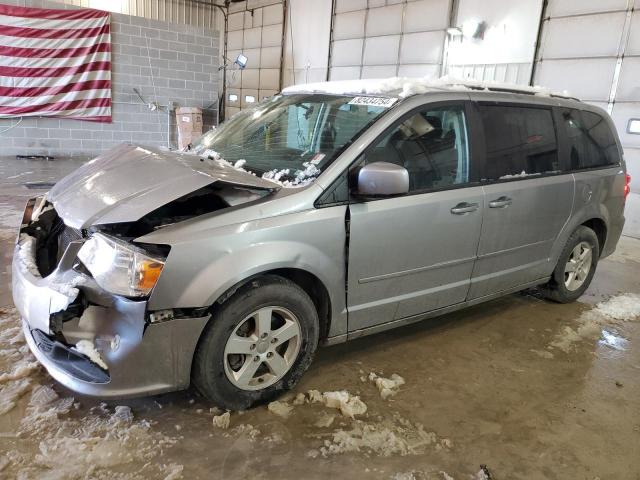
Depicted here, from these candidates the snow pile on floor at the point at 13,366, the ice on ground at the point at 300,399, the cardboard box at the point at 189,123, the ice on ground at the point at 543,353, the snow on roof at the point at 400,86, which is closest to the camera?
the snow pile on floor at the point at 13,366

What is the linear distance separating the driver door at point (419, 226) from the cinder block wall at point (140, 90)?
8191 millimetres

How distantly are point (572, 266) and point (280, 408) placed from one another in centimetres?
277

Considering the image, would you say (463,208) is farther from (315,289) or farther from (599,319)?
(599,319)

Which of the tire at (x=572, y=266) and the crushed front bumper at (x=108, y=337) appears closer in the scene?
the crushed front bumper at (x=108, y=337)

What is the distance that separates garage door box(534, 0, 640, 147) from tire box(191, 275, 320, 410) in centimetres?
769

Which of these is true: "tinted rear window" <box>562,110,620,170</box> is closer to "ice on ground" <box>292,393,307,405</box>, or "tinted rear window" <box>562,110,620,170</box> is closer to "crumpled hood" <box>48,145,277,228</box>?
"crumpled hood" <box>48,145,277,228</box>

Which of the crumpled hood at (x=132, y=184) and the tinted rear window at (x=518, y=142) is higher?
the tinted rear window at (x=518, y=142)

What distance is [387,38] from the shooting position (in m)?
11.5

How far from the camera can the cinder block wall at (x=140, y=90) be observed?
9992 mm

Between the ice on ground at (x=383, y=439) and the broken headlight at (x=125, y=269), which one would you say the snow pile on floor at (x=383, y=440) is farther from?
the broken headlight at (x=125, y=269)

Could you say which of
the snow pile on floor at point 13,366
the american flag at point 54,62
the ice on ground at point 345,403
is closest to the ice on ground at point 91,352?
the snow pile on floor at point 13,366

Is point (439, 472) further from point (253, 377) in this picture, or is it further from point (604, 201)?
point (604, 201)

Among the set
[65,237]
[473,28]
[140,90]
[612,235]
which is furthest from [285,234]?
[140,90]

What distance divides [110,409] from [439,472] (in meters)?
1.52
